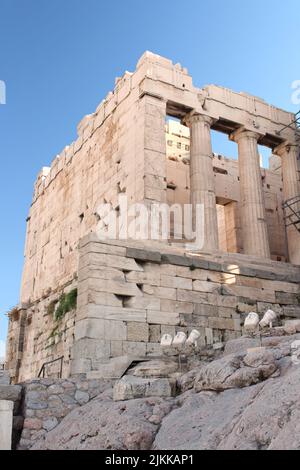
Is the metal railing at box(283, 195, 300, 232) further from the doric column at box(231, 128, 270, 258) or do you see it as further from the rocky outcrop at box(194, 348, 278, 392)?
the rocky outcrop at box(194, 348, 278, 392)

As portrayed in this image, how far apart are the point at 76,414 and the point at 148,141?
982cm

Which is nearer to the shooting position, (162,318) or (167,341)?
(167,341)

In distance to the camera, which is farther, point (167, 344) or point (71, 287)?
point (71, 287)

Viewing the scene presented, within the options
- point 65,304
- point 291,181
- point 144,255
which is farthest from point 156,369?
point 291,181

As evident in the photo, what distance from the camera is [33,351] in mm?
17750

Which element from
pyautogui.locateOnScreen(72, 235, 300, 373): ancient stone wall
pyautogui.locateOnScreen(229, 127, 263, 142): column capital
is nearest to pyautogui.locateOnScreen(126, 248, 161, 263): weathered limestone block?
pyautogui.locateOnScreen(72, 235, 300, 373): ancient stone wall

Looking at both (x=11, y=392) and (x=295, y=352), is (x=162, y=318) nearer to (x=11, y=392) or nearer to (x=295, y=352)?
(x=11, y=392)

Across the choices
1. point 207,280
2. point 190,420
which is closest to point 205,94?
point 207,280

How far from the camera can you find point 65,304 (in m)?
14.4

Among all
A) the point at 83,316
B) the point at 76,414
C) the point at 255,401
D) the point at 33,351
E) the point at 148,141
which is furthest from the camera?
the point at 33,351

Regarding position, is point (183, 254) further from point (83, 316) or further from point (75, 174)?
point (75, 174)

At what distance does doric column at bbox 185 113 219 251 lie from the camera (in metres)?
16.5

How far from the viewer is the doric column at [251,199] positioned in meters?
17.6

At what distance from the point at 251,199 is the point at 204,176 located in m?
2.12
